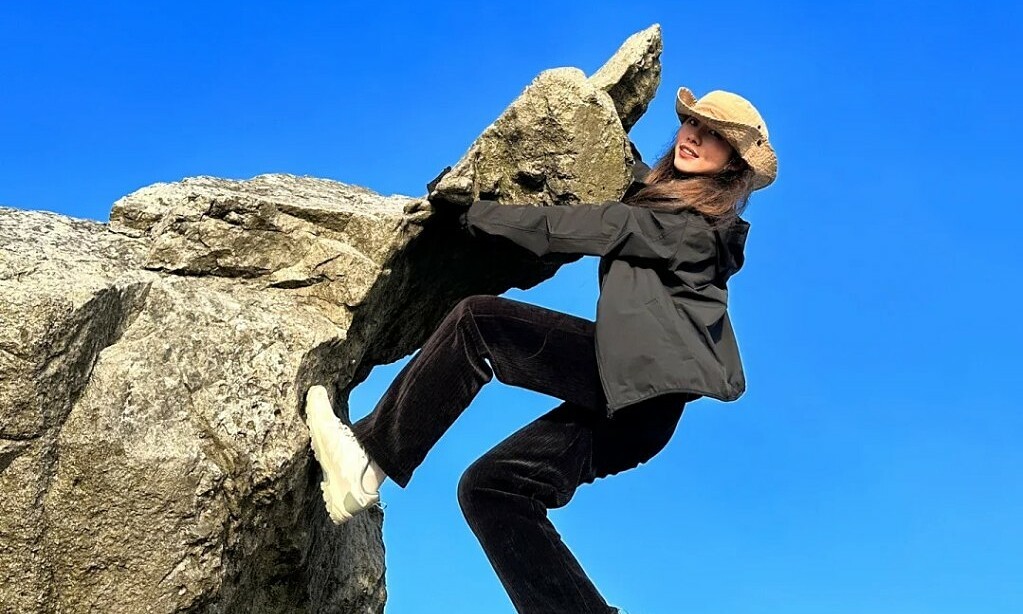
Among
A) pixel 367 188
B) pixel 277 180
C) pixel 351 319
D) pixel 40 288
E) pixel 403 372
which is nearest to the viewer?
pixel 40 288

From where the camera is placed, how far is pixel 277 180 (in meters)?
6.89

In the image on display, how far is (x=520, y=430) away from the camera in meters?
5.58

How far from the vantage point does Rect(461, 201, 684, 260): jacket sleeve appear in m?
5.32

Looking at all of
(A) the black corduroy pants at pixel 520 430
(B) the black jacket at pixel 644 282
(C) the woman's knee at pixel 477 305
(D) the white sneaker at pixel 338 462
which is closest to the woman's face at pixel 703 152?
(B) the black jacket at pixel 644 282

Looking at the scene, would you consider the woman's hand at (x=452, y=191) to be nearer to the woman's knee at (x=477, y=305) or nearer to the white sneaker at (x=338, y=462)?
the woman's knee at (x=477, y=305)

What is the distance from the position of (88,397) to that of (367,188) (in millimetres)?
2762

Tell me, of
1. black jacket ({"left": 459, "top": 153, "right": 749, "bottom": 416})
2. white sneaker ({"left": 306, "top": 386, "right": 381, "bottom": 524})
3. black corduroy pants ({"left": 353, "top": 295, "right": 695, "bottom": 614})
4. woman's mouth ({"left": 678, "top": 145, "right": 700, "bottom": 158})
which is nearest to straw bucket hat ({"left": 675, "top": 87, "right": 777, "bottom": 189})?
woman's mouth ({"left": 678, "top": 145, "right": 700, "bottom": 158})

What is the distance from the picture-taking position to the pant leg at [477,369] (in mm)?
5348

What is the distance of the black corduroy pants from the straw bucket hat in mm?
1096

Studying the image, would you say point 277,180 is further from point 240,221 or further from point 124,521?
point 124,521

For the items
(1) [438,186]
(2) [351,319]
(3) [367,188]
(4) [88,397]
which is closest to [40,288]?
(4) [88,397]

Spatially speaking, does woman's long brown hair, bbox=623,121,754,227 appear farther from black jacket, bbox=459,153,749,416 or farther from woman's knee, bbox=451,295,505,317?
woman's knee, bbox=451,295,505,317

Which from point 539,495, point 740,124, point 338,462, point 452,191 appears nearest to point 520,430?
point 539,495

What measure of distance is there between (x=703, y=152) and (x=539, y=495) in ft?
5.82
